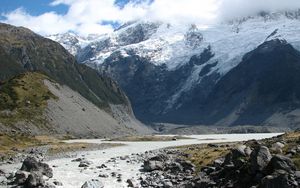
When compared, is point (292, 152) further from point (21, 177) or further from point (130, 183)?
point (21, 177)

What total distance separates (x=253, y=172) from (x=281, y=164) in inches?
133

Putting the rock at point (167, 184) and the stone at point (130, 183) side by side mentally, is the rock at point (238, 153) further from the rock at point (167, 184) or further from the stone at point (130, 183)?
the stone at point (130, 183)

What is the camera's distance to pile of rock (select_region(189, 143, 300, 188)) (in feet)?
155

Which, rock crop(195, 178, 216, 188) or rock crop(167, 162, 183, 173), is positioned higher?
rock crop(167, 162, 183, 173)

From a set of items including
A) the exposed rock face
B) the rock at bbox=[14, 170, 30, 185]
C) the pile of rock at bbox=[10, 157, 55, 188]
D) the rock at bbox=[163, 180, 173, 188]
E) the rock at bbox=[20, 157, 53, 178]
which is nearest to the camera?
the exposed rock face

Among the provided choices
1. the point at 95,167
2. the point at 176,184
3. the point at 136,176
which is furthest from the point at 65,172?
the point at 176,184

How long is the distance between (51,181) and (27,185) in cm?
607

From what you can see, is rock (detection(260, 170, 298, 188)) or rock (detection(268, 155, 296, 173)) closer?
rock (detection(260, 170, 298, 188))

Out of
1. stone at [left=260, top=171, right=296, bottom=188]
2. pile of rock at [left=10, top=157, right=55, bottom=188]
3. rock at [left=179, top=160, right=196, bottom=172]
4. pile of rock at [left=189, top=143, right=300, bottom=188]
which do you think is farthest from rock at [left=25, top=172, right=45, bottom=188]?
stone at [left=260, top=171, right=296, bottom=188]

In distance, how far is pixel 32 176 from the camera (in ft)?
220

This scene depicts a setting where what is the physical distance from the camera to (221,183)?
55594mm

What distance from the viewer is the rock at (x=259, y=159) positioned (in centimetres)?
5216

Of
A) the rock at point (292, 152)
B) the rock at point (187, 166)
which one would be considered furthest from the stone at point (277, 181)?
A: the rock at point (187, 166)

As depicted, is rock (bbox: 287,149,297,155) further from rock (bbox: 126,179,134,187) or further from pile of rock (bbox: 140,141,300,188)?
rock (bbox: 126,179,134,187)
